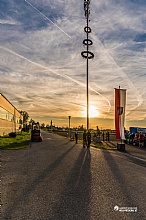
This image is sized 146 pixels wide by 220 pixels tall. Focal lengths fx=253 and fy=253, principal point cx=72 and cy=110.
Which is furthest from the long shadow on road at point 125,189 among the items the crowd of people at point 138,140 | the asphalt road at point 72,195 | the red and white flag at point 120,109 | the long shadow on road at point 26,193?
the crowd of people at point 138,140

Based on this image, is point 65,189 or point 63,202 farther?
point 65,189

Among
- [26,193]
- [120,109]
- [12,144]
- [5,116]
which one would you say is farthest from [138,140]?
[5,116]

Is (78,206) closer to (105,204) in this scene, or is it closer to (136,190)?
(105,204)

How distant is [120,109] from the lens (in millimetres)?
20953

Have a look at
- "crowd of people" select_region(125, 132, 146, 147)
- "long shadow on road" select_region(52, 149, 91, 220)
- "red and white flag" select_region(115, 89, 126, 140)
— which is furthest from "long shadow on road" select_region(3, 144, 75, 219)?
"crowd of people" select_region(125, 132, 146, 147)

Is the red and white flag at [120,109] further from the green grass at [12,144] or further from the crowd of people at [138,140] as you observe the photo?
the green grass at [12,144]

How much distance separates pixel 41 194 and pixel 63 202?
0.92 m

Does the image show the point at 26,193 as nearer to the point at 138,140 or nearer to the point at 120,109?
the point at 120,109

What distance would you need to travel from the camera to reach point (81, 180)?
857 cm

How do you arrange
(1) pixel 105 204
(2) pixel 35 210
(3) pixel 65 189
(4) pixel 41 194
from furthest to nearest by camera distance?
(3) pixel 65 189
(4) pixel 41 194
(1) pixel 105 204
(2) pixel 35 210

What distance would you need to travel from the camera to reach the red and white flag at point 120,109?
2094cm

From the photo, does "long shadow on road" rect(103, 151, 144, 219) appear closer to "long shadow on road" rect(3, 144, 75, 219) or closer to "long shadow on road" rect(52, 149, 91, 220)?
"long shadow on road" rect(52, 149, 91, 220)

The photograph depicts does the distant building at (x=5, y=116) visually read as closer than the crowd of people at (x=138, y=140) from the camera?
No

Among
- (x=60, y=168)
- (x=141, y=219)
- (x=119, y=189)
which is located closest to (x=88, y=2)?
(x=60, y=168)
